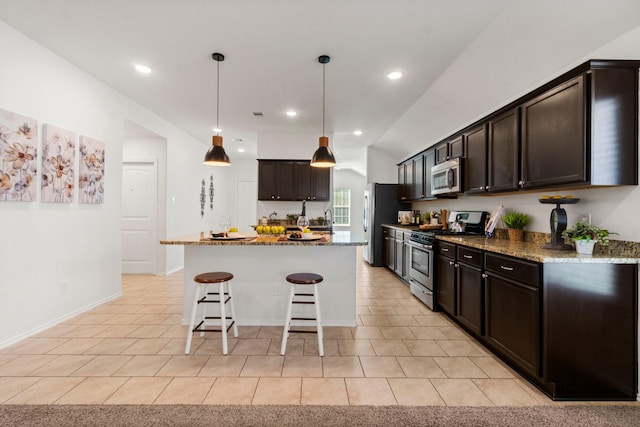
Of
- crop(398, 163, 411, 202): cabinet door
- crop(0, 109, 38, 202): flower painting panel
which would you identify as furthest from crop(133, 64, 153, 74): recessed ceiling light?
crop(398, 163, 411, 202): cabinet door

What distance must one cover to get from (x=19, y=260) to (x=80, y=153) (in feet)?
4.49

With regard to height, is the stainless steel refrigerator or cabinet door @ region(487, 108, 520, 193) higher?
cabinet door @ region(487, 108, 520, 193)

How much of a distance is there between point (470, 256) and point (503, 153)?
1.09 m

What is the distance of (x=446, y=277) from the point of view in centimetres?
347

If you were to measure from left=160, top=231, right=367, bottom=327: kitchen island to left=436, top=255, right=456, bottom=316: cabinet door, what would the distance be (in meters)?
1.09

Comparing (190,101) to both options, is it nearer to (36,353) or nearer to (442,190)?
(36,353)

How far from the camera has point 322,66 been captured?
11.0ft

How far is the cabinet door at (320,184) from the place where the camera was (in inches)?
234

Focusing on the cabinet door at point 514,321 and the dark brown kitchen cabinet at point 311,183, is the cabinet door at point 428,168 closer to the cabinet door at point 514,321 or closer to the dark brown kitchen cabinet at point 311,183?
the dark brown kitchen cabinet at point 311,183

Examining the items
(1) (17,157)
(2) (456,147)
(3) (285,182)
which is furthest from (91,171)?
(2) (456,147)

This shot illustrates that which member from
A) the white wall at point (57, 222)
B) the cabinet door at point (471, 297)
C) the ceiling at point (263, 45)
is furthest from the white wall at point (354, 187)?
the cabinet door at point (471, 297)

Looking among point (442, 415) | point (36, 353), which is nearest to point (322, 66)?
point (442, 415)

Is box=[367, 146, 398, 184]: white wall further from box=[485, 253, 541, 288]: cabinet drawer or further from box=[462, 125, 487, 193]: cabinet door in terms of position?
box=[485, 253, 541, 288]: cabinet drawer

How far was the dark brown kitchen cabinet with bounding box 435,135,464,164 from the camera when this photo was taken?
13.1 feet
